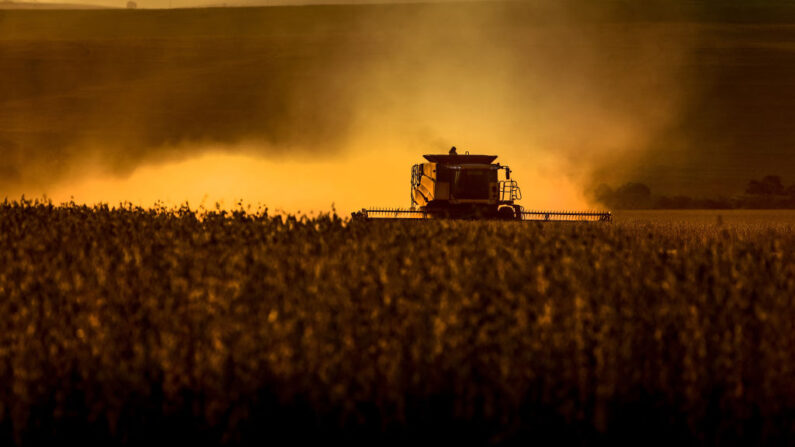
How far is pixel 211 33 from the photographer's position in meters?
108

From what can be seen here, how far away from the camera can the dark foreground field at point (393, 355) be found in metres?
8.23

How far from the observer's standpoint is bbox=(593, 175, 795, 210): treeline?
5275 cm

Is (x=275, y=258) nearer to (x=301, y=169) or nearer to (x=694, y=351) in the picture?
(x=694, y=351)

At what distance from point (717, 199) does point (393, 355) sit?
50055mm

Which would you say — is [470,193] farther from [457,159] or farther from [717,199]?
[717,199]

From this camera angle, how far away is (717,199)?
55156mm

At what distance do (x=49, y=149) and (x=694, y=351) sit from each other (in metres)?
75.6

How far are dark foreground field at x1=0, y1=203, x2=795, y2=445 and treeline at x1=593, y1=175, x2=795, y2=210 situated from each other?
42.6 meters

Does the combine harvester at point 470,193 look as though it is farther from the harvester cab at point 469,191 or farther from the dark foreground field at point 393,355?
the dark foreground field at point 393,355

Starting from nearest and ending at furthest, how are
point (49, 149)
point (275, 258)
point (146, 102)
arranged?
1. point (275, 258)
2. point (49, 149)
3. point (146, 102)

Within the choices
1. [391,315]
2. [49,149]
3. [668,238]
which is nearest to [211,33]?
[49,149]

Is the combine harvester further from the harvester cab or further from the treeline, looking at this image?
the treeline

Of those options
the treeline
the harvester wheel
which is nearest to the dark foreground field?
the harvester wheel

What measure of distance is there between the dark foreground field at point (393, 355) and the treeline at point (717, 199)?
42.6 meters
